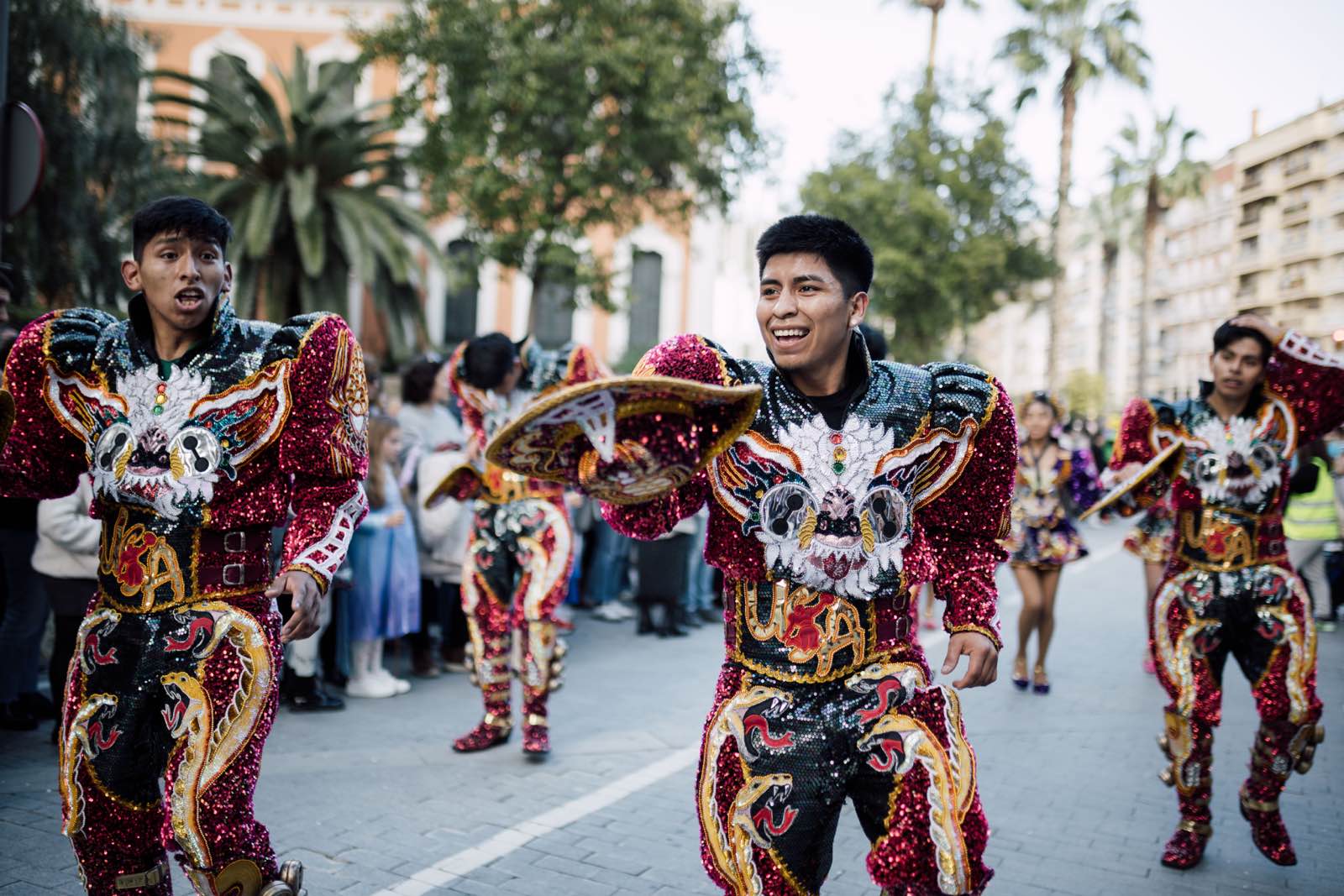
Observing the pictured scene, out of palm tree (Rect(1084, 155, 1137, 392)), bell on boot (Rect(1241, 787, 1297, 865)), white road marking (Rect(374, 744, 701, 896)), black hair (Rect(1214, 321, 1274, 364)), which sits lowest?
white road marking (Rect(374, 744, 701, 896))

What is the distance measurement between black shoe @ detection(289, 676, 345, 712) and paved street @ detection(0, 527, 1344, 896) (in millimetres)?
199

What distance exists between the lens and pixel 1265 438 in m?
4.82

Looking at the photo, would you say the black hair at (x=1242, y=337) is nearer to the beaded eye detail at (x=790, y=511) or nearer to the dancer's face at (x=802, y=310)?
the dancer's face at (x=802, y=310)

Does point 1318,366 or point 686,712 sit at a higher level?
point 1318,366

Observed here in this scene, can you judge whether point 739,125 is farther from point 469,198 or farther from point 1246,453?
point 1246,453

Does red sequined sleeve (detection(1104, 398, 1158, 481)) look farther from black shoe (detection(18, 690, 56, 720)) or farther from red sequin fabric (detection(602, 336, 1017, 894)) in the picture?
black shoe (detection(18, 690, 56, 720))

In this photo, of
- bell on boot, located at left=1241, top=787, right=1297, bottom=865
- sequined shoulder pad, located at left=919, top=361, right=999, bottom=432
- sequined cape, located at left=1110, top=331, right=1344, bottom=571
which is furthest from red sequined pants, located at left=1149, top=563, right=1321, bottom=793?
sequined shoulder pad, located at left=919, top=361, right=999, bottom=432

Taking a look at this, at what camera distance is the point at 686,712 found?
7.30 meters

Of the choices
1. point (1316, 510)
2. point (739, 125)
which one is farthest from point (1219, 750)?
point (739, 125)

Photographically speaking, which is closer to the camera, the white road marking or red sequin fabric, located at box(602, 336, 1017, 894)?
red sequin fabric, located at box(602, 336, 1017, 894)

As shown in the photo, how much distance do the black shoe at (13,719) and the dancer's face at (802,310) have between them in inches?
210

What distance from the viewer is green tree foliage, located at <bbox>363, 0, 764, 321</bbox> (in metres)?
21.7

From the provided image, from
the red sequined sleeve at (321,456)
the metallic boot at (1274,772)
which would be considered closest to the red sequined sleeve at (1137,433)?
the metallic boot at (1274,772)

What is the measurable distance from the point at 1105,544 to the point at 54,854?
18.9m
